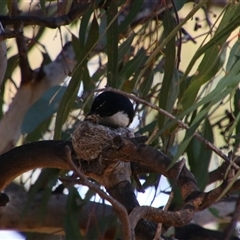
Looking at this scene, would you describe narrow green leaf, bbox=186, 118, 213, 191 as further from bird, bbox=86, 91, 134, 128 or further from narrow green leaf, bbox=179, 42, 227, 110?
narrow green leaf, bbox=179, 42, 227, 110

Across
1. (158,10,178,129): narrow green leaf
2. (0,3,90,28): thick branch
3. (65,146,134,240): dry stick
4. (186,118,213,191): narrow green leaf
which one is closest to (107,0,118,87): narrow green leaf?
(158,10,178,129): narrow green leaf

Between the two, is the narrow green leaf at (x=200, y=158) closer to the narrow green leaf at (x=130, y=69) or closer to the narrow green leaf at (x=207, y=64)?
the narrow green leaf at (x=130, y=69)

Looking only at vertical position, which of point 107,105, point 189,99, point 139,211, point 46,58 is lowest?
point 139,211

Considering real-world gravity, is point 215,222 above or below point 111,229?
above

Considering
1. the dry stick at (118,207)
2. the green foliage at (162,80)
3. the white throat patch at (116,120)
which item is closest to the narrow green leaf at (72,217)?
the green foliage at (162,80)

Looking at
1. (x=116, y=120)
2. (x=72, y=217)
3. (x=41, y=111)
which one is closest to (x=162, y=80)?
(x=116, y=120)

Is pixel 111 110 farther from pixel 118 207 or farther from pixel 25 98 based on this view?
pixel 118 207

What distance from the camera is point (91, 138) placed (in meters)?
1.77

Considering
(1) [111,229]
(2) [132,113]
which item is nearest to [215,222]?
(1) [111,229]

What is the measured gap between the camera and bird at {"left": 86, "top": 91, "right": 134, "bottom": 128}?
7.10ft

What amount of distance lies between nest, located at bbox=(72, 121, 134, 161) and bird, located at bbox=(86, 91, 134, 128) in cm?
17

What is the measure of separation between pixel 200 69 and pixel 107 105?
0.73 m

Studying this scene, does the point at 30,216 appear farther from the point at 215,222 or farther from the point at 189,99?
the point at 189,99

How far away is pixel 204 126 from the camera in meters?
2.46
